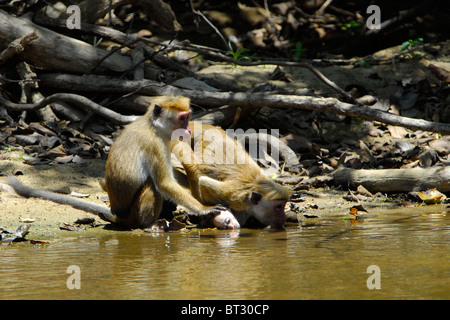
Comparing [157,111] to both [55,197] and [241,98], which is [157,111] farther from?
[241,98]

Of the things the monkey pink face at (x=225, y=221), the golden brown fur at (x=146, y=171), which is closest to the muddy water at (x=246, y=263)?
the monkey pink face at (x=225, y=221)

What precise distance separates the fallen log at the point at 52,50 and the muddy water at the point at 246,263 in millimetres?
4032

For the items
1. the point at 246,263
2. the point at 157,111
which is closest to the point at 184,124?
the point at 157,111

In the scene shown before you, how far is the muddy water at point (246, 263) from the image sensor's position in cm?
395

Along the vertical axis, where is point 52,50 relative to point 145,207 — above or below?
above

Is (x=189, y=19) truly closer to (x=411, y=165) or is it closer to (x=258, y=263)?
(x=411, y=165)

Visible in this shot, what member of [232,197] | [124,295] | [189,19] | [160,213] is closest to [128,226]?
[160,213]

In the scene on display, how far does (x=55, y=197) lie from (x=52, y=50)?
3.17 m

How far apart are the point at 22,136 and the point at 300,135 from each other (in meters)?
4.43

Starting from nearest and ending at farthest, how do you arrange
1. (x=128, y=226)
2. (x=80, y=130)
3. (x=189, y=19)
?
1. (x=128, y=226)
2. (x=80, y=130)
3. (x=189, y=19)

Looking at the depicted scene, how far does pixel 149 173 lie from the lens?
669 cm

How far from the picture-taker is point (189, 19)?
1312 cm

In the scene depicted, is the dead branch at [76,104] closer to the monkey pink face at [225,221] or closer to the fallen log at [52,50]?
the fallen log at [52,50]

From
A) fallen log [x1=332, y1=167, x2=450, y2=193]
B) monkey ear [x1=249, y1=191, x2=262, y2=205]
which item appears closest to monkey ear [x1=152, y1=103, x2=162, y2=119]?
monkey ear [x1=249, y1=191, x2=262, y2=205]
